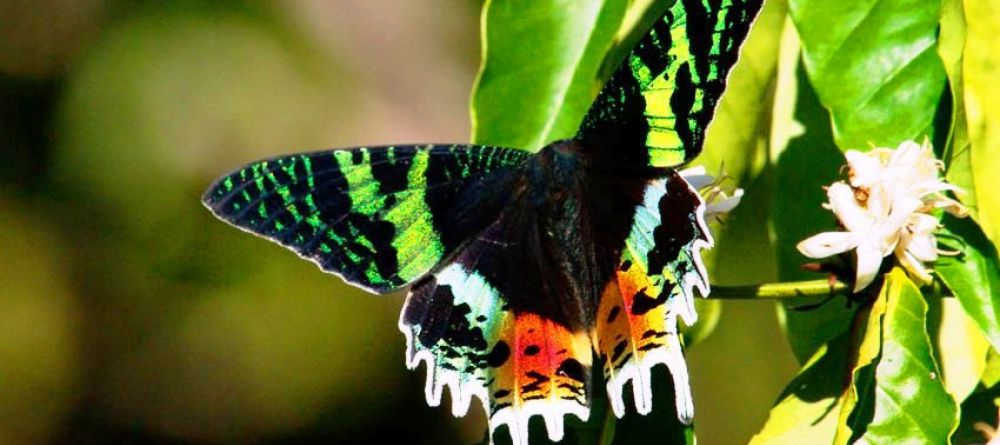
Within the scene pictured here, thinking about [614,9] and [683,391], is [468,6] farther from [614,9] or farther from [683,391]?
[683,391]

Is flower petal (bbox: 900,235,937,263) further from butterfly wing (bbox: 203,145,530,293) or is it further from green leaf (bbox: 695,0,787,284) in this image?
butterfly wing (bbox: 203,145,530,293)

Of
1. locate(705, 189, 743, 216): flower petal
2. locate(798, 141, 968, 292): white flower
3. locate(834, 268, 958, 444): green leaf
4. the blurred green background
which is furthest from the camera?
the blurred green background

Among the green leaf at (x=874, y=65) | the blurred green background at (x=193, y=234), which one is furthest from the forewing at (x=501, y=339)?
the blurred green background at (x=193, y=234)

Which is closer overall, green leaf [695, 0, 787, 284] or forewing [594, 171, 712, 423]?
forewing [594, 171, 712, 423]

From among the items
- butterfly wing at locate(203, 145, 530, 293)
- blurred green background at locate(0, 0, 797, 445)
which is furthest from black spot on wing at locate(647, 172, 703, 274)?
blurred green background at locate(0, 0, 797, 445)

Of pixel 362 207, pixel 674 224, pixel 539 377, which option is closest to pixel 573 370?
pixel 539 377

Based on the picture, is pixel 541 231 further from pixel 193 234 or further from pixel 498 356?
pixel 193 234

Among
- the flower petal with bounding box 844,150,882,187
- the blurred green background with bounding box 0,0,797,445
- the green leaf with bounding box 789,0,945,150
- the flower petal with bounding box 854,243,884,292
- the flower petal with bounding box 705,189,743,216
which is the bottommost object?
the blurred green background with bounding box 0,0,797,445

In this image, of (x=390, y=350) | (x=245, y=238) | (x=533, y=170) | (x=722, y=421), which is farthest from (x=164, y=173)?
(x=533, y=170)
